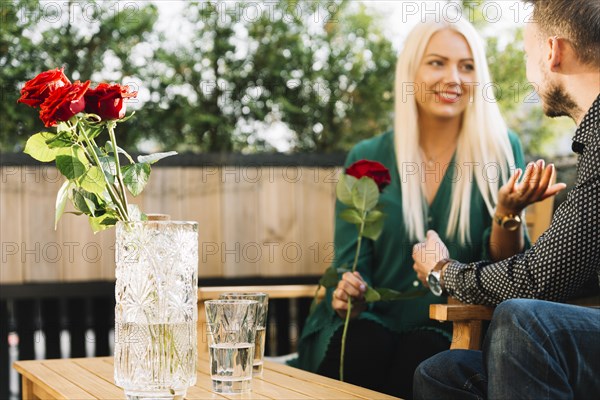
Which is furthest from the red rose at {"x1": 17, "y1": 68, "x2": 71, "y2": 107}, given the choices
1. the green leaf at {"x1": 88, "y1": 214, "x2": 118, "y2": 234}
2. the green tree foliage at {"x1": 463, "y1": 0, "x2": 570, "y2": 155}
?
the green tree foliage at {"x1": 463, "y1": 0, "x2": 570, "y2": 155}

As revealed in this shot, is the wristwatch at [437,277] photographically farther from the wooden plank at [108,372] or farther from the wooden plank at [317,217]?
the wooden plank at [317,217]

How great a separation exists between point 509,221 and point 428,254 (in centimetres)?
31

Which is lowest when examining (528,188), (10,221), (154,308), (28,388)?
(28,388)

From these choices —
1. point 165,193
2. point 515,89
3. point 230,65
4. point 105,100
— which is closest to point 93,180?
point 105,100

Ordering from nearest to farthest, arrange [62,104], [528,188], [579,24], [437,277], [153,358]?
1. [62,104]
2. [153,358]
3. [579,24]
4. [437,277]
5. [528,188]

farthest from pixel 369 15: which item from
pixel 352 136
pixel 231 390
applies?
pixel 231 390

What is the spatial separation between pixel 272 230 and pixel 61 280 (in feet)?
2.76

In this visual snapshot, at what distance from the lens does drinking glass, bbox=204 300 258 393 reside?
169 centimetres

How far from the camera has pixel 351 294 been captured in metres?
2.31

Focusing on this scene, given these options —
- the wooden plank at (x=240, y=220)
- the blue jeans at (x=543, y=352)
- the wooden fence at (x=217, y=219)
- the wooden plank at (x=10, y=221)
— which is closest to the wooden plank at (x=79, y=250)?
the wooden fence at (x=217, y=219)

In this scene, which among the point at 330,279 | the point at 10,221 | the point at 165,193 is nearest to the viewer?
the point at 330,279

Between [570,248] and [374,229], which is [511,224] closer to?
[374,229]

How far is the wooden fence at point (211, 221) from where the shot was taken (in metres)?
3.31

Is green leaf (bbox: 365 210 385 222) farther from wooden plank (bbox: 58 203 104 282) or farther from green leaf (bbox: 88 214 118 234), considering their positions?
wooden plank (bbox: 58 203 104 282)
